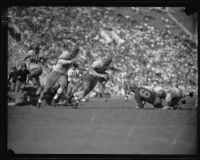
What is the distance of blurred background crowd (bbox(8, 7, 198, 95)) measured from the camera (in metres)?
6.36

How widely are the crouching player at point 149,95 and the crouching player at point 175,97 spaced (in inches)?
3.1

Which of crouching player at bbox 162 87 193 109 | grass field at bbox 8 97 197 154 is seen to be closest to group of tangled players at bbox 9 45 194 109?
crouching player at bbox 162 87 193 109

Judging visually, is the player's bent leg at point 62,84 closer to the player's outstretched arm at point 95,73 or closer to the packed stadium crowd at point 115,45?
the packed stadium crowd at point 115,45

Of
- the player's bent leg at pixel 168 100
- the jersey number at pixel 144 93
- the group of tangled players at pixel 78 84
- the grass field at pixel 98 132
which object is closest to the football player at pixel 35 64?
the group of tangled players at pixel 78 84

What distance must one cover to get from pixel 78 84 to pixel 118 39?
0.79 meters

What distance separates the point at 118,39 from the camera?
6.49 m

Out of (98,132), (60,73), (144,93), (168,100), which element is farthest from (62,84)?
(168,100)

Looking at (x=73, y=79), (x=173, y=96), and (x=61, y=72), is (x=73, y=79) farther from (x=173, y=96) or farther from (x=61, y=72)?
(x=173, y=96)

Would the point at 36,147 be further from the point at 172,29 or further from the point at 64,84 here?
the point at 172,29

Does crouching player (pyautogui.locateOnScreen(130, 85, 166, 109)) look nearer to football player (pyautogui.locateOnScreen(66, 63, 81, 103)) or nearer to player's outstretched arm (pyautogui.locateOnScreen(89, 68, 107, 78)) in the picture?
player's outstretched arm (pyautogui.locateOnScreen(89, 68, 107, 78))

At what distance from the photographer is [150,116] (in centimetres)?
640

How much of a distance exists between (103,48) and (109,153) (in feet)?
4.44

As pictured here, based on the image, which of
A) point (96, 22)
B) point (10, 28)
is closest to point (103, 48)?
point (96, 22)
